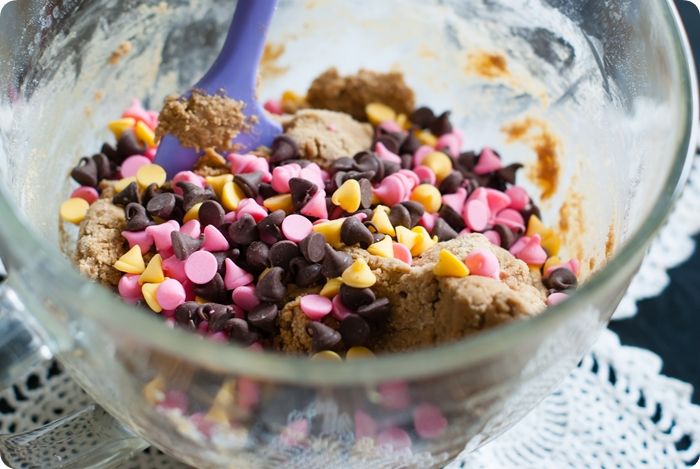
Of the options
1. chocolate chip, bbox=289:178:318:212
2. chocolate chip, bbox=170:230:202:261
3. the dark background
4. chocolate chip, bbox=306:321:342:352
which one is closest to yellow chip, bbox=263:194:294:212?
chocolate chip, bbox=289:178:318:212

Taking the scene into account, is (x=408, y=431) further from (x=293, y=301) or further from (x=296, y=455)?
(x=293, y=301)

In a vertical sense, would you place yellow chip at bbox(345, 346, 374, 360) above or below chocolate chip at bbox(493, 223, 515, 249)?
above

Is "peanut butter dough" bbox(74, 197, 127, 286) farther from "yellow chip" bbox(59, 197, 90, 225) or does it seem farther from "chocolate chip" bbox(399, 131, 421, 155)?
"chocolate chip" bbox(399, 131, 421, 155)

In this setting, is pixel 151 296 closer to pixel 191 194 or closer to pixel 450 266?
pixel 191 194

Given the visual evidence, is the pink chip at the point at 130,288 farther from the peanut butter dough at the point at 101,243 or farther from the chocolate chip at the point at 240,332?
the chocolate chip at the point at 240,332

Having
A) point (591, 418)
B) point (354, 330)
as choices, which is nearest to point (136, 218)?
point (354, 330)

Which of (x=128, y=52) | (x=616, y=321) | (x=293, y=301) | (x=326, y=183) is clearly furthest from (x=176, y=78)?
(x=616, y=321)
